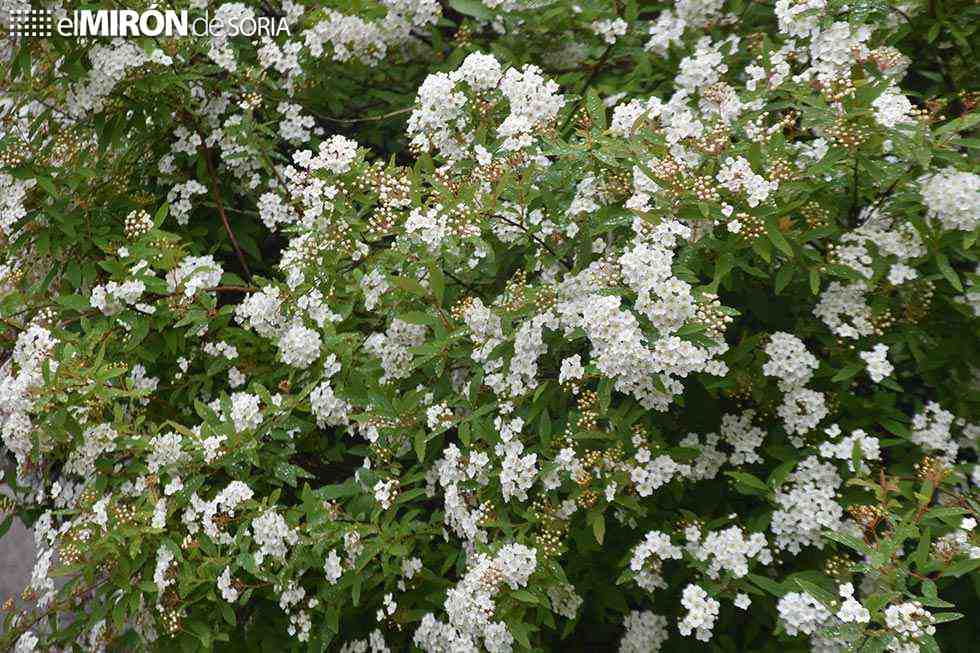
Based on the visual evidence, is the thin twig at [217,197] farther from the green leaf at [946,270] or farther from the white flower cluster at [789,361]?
the green leaf at [946,270]

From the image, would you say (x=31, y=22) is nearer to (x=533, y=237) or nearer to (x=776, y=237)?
(x=533, y=237)

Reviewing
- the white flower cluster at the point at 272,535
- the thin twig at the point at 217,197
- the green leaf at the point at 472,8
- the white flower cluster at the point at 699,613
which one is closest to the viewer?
the white flower cluster at the point at 699,613

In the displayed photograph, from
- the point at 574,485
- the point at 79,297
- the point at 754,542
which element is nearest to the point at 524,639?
the point at 574,485

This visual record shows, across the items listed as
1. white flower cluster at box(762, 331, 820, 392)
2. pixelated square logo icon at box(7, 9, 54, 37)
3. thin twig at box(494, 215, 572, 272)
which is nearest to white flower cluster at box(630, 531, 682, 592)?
white flower cluster at box(762, 331, 820, 392)

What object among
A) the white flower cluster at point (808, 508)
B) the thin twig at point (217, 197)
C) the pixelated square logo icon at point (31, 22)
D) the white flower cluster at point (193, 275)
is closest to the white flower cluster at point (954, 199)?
the white flower cluster at point (808, 508)

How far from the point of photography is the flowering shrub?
216 cm

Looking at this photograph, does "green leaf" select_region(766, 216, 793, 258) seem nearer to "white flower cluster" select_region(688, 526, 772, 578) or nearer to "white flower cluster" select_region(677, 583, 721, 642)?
"white flower cluster" select_region(688, 526, 772, 578)

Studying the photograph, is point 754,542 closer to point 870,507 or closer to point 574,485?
point 870,507

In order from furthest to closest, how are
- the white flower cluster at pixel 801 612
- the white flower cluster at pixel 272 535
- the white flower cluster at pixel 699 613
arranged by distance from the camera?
the white flower cluster at pixel 272 535 → the white flower cluster at pixel 699 613 → the white flower cluster at pixel 801 612

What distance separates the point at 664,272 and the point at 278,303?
1.31m

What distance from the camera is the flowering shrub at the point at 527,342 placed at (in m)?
2.16

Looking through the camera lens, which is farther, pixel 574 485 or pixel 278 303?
pixel 278 303

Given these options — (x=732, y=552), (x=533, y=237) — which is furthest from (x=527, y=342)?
(x=732, y=552)

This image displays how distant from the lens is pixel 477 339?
92.2 inches
